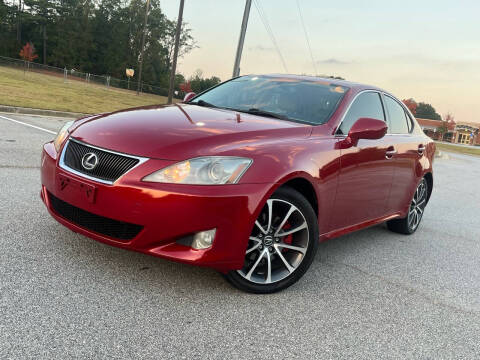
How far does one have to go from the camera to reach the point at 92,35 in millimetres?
76938

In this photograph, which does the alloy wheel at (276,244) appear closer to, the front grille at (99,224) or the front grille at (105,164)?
the front grille at (99,224)

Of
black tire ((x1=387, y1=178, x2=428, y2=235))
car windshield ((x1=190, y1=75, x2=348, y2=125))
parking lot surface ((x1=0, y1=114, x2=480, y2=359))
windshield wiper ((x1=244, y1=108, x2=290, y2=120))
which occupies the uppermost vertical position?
car windshield ((x1=190, y1=75, x2=348, y2=125))

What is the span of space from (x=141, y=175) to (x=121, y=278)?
2.54 ft

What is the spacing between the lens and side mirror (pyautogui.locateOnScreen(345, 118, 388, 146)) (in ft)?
12.4

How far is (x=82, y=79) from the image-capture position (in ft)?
152

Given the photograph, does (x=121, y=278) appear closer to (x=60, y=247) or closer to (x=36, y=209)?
(x=60, y=247)

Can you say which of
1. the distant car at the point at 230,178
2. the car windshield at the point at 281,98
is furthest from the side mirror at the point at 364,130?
the car windshield at the point at 281,98

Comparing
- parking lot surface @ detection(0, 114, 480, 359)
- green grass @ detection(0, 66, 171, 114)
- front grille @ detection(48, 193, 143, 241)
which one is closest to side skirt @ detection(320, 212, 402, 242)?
parking lot surface @ detection(0, 114, 480, 359)

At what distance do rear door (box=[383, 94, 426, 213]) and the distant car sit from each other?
431 mm

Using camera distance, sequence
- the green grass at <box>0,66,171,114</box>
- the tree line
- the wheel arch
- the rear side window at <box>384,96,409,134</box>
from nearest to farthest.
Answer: the wheel arch, the rear side window at <box>384,96,409,134</box>, the green grass at <box>0,66,171,114</box>, the tree line

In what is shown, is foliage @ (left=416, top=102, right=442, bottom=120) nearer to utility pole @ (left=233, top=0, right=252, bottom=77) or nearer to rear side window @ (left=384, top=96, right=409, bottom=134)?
utility pole @ (left=233, top=0, right=252, bottom=77)

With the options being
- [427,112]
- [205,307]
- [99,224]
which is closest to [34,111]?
[99,224]

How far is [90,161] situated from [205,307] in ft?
3.87

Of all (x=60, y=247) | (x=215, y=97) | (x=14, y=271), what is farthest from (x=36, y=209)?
(x=215, y=97)
